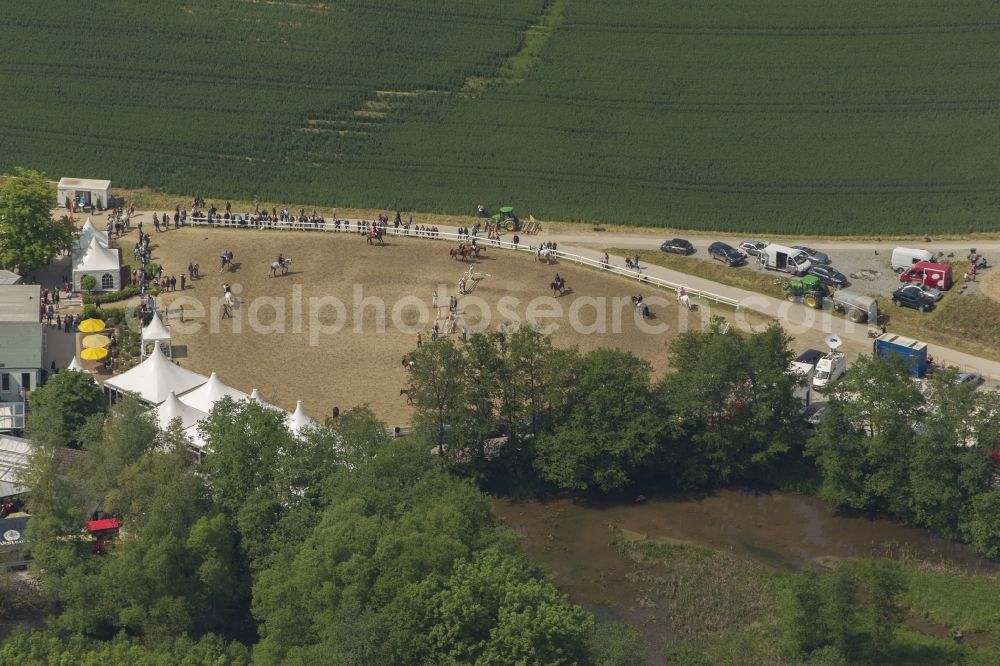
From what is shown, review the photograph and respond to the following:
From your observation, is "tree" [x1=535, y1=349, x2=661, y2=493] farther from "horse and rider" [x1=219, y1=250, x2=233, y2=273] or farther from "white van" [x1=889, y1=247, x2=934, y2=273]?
"horse and rider" [x1=219, y1=250, x2=233, y2=273]

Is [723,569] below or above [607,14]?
below

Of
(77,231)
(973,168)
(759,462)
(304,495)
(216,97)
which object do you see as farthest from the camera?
(216,97)

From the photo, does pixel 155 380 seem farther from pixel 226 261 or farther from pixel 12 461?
pixel 226 261

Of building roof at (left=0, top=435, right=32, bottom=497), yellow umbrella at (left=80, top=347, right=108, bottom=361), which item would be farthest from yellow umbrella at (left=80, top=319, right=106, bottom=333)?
building roof at (left=0, top=435, right=32, bottom=497)

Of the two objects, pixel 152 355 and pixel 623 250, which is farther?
pixel 623 250

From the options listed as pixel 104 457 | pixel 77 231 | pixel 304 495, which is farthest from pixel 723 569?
pixel 77 231

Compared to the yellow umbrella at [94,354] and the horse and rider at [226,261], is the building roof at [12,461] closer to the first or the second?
the yellow umbrella at [94,354]

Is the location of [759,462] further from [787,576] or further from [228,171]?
[228,171]

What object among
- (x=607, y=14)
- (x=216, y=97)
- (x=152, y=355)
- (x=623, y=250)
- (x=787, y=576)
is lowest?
(x=787, y=576)
